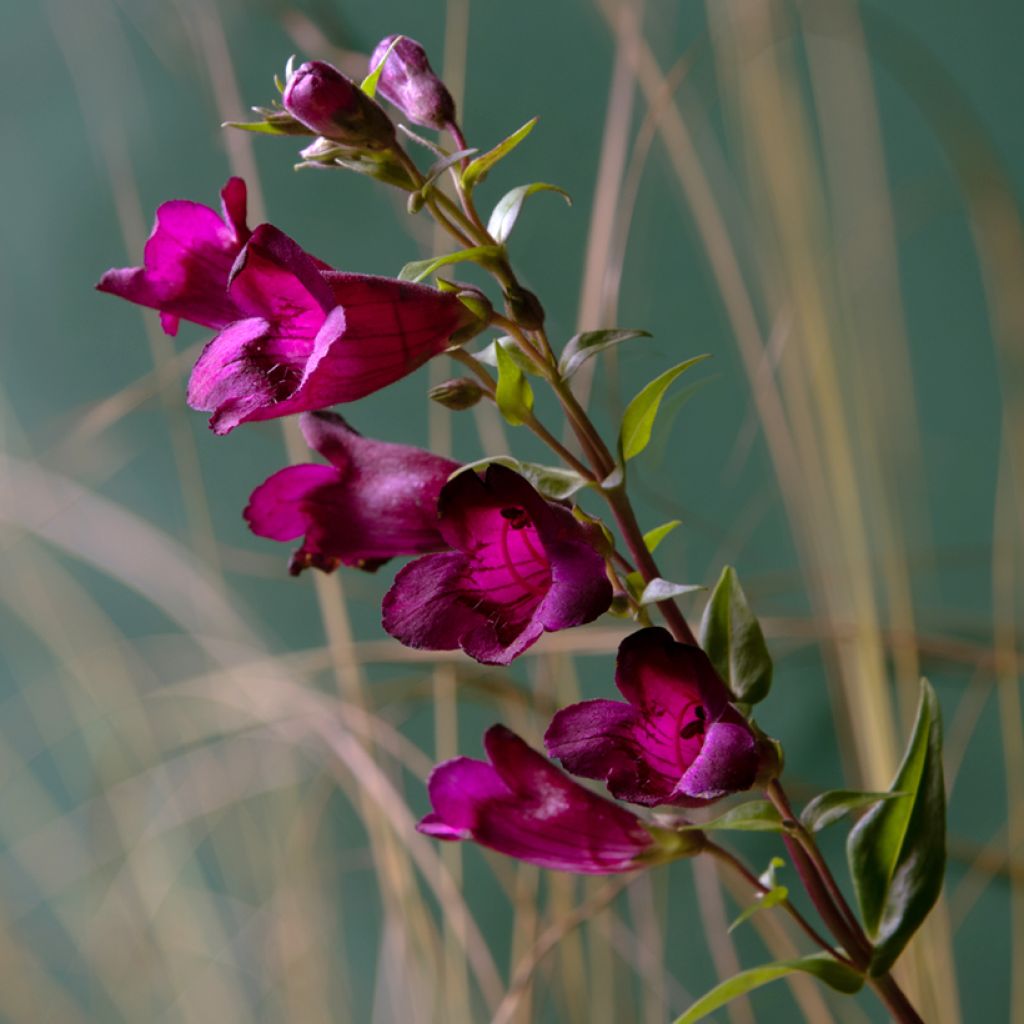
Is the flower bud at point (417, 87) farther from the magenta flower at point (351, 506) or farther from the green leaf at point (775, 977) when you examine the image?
the green leaf at point (775, 977)

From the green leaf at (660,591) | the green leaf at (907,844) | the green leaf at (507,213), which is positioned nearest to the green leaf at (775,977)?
the green leaf at (907,844)

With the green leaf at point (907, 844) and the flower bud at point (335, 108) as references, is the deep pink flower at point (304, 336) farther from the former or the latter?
the green leaf at point (907, 844)

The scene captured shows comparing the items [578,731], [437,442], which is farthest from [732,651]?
[437,442]

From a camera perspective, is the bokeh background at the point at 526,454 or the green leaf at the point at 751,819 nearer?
the green leaf at the point at 751,819

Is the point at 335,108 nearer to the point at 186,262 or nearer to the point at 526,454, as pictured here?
the point at 186,262

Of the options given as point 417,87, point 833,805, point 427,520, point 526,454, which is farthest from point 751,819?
point 526,454

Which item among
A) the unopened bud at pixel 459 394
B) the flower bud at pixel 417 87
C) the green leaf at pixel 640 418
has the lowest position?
the green leaf at pixel 640 418

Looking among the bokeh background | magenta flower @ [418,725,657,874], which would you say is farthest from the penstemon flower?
the bokeh background

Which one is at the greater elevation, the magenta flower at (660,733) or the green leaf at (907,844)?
the magenta flower at (660,733)
